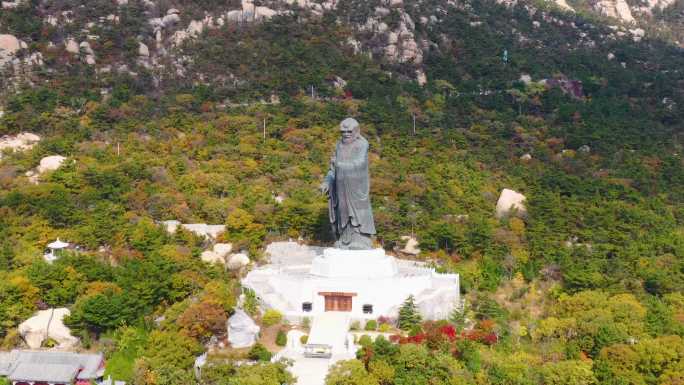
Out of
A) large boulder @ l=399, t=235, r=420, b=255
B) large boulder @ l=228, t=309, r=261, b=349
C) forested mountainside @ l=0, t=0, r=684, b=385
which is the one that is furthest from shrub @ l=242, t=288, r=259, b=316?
large boulder @ l=399, t=235, r=420, b=255

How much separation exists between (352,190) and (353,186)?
0.41ft

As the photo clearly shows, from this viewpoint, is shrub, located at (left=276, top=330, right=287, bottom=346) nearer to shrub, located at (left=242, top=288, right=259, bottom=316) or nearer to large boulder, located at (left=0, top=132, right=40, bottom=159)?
shrub, located at (left=242, top=288, right=259, bottom=316)

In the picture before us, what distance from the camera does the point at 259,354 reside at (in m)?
21.5

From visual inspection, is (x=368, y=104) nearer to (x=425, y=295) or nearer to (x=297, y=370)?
(x=425, y=295)

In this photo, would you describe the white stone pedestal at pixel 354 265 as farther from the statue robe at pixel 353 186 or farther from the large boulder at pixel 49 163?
the large boulder at pixel 49 163

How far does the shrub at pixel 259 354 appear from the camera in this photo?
846 inches

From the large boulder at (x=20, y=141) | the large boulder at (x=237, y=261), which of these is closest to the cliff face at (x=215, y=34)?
the large boulder at (x=20, y=141)

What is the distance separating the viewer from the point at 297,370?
20891 millimetres

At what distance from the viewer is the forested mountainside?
22.5 metres

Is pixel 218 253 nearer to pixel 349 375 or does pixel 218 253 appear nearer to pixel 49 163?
pixel 349 375

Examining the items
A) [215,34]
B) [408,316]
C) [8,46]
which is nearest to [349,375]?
[408,316]

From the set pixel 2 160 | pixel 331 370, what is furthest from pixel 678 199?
pixel 2 160

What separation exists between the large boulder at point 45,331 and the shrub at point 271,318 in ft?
17.3

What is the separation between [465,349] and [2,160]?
25.7 m
